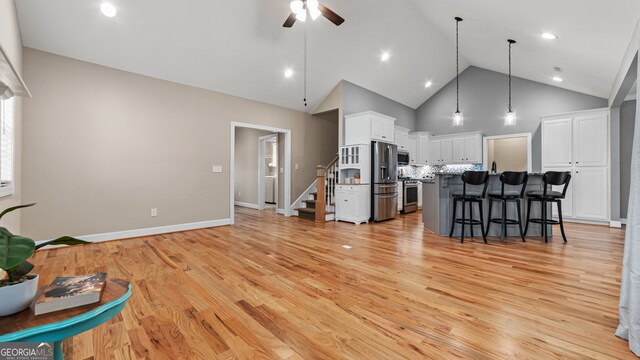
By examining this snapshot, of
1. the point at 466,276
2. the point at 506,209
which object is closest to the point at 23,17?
the point at 466,276

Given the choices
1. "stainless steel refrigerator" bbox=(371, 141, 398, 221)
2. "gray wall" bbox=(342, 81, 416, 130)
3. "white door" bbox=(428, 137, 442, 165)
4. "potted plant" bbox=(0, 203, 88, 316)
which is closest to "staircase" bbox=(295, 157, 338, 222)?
"stainless steel refrigerator" bbox=(371, 141, 398, 221)

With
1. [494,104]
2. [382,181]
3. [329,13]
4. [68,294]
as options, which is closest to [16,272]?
[68,294]

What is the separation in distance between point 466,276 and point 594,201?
Result: 5044mm

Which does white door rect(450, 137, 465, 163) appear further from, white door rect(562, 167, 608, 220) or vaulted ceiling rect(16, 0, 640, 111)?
white door rect(562, 167, 608, 220)

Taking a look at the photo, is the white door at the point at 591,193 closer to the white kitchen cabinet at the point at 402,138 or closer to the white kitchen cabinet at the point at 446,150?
the white kitchen cabinet at the point at 446,150

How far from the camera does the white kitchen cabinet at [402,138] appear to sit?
7840 mm

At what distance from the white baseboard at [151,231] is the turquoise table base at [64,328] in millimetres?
4034

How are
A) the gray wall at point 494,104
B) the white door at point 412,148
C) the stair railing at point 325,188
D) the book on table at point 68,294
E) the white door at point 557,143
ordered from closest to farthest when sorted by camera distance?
the book on table at point 68,294, the white door at point 557,143, the stair railing at point 325,188, the gray wall at point 494,104, the white door at point 412,148

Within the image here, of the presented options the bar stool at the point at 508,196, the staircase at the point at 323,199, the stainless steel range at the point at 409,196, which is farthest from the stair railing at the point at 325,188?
the bar stool at the point at 508,196

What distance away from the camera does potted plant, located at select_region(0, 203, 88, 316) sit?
88 centimetres

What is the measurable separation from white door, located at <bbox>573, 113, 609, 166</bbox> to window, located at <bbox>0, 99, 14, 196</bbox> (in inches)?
359

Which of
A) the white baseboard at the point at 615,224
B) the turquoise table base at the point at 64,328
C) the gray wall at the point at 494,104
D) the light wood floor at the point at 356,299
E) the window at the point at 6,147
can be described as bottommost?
the light wood floor at the point at 356,299

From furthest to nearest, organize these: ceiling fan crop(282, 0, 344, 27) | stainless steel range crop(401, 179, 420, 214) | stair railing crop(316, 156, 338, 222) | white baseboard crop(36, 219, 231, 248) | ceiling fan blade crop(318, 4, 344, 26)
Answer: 1. stainless steel range crop(401, 179, 420, 214)
2. stair railing crop(316, 156, 338, 222)
3. white baseboard crop(36, 219, 231, 248)
4. ceiling fan blade crop(318, 4, 344, 26)
5. ceiling fan crop(282, 0, 344, 27)

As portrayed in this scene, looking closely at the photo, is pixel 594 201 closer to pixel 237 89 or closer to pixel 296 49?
pixel 296 49
